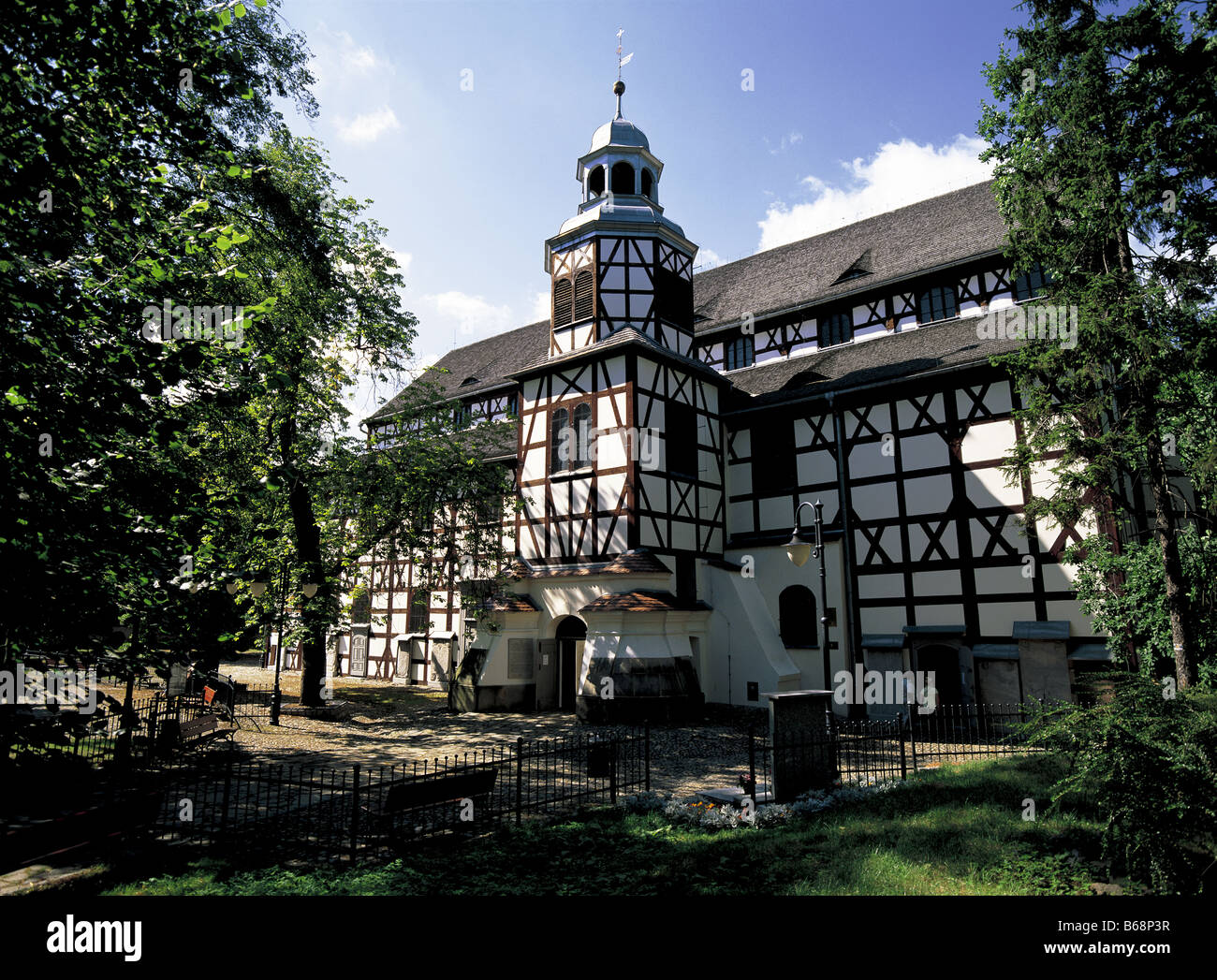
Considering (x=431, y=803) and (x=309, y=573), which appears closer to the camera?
(x=431, y=803)

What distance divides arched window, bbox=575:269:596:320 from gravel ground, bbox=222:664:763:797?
499 inches

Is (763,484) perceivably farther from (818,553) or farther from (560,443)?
(560,443)

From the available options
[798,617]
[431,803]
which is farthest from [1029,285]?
[431,803]

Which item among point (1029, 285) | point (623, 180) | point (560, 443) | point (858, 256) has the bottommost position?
point (560, 443)

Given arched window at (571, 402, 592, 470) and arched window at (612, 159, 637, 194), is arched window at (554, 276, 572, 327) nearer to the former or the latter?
arched window at (571, 402, 592, 470)

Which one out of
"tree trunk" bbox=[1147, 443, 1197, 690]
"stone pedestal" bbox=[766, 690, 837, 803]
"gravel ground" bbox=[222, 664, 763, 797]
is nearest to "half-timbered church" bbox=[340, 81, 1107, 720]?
"gravel ground" bbox=[222, 664, 763, 797]

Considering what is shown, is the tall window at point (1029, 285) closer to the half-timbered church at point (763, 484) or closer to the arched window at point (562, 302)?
the half-timbered church at point (763, 484)

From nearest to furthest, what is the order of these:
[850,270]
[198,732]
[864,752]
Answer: [864,752], [198,732], [850,270]

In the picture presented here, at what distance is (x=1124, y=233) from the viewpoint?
42.2 ft

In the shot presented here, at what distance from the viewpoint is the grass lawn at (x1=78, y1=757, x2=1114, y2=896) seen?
21.2ft

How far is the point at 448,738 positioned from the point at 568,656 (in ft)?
19.6

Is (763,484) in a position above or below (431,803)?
above
